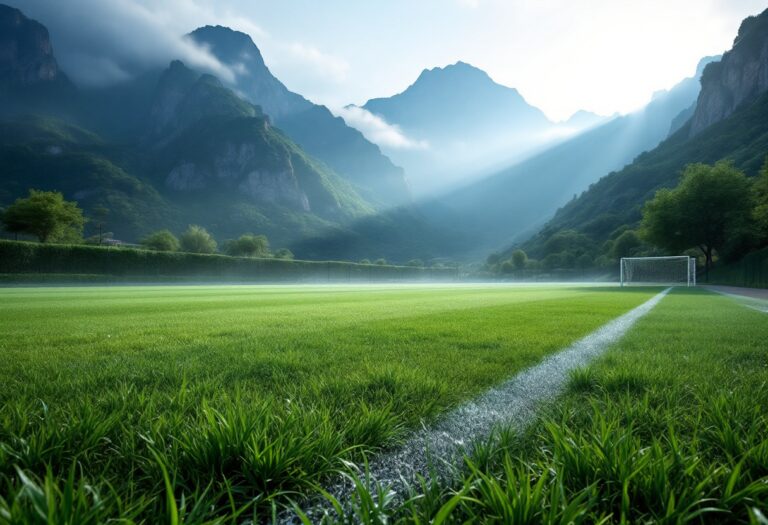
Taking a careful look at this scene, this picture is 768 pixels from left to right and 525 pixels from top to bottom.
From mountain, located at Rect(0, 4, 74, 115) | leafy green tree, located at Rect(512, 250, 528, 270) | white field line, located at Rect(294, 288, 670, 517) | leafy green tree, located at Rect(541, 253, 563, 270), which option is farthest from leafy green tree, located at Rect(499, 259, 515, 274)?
mountain, located at Rect(0, 4, 74, 115)

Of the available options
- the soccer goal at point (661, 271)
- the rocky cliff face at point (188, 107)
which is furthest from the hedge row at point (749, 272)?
the rocky cliff face at point (188, 107)

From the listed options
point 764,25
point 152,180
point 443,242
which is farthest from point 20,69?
point 764,25

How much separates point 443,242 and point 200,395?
192135 millimetres

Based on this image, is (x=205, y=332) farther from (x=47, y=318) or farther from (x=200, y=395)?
(x=47, y=318)

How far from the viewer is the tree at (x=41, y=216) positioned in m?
55.1

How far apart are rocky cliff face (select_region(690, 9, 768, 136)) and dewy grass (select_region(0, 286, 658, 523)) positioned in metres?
150

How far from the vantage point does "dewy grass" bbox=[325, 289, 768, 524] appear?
102cm

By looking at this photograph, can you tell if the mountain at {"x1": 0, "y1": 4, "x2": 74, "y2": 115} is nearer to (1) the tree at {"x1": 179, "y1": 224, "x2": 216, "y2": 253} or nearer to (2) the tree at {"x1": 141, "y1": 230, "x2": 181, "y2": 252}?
(2) the tree at {"x1": 141, "y1": 230, "x2": 181, "y2": 252}

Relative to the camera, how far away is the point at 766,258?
80.6 ft

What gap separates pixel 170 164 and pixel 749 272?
172 metres

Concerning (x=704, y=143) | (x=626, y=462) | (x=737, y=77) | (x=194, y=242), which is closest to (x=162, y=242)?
(x=194, y=242)

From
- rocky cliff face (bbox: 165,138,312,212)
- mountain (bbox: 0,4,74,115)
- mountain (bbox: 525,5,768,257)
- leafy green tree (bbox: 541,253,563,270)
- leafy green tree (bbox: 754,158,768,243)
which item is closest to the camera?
leafy green tree (bbox: 754,158,768,243)

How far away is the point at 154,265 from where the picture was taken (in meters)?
40.1

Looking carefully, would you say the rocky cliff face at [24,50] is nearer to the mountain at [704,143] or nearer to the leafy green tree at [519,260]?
the leafy green tree at [519,260]
